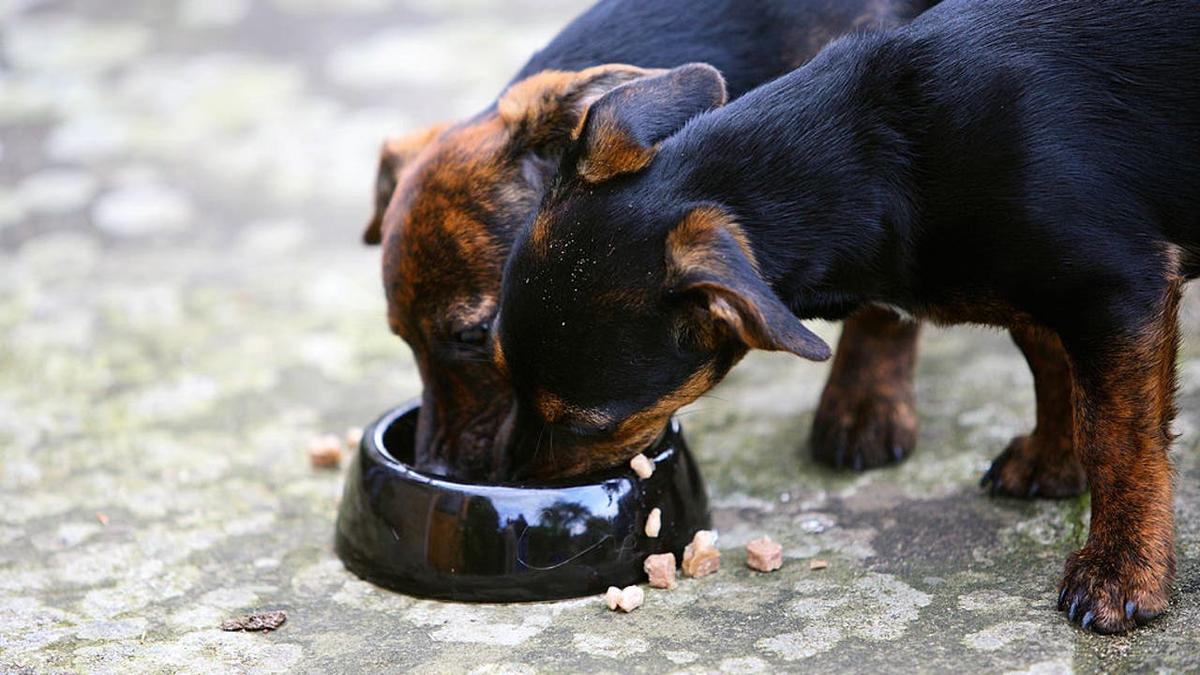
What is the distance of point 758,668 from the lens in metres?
3.60

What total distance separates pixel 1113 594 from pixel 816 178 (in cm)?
132

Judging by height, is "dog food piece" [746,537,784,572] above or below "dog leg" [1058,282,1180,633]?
below

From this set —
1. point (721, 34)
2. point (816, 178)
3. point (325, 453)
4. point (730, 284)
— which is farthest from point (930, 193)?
point (325, 453)

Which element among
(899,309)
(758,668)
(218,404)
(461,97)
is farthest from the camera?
(461,97)

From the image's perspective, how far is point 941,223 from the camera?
385 centimetres

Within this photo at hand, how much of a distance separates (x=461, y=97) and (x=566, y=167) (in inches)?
198

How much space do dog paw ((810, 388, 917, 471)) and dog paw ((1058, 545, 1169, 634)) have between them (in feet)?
4.27

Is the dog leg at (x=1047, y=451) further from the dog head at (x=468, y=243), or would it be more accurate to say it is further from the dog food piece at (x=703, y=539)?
the dog head at (x=468, y=243)

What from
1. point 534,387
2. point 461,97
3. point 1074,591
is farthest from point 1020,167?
point 461,97

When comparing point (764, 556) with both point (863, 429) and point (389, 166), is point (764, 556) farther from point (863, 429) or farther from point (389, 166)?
point (389, 166)

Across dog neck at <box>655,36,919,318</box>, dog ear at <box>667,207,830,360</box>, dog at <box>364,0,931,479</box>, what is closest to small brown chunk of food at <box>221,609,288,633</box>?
dog at <box>364,0,931,479</box>

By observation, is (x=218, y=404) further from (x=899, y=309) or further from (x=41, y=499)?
(x=899, y=309)

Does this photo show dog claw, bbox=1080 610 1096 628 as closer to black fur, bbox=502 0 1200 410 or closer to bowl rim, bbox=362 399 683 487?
black fur, bbox=502 0 1200 410

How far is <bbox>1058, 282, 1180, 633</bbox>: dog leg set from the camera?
12.2 ft
